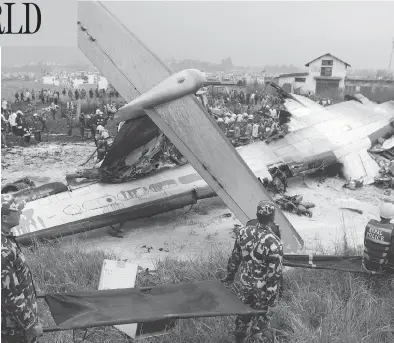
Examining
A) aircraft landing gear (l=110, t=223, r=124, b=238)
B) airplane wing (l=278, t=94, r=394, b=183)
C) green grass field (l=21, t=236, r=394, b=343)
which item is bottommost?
aircraft landing gear (l=110, t=223, r=124, b=238)

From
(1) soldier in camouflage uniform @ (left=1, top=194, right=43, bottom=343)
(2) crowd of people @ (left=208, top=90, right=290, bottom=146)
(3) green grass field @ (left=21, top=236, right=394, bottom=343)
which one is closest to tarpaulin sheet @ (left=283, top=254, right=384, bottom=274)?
(3) green grass field @ (left=21, top=236, right=394, bottom=343)

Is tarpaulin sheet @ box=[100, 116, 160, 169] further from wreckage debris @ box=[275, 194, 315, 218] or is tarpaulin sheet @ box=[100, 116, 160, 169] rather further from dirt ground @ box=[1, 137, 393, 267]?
wreckage debris @ box=[275, 194, 315, 218]

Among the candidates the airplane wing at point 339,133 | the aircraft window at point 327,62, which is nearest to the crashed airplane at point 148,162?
the airplane wing at point 339,133

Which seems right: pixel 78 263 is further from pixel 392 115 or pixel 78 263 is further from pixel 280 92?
pixel 392 115

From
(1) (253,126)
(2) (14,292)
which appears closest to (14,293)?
(2) (14,292)

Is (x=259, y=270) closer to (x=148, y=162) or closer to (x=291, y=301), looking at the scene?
(x=291, y=301)

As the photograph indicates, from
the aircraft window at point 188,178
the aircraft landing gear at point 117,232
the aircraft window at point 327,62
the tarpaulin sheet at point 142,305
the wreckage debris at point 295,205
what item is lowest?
the aircraft landing gear at point 117,232

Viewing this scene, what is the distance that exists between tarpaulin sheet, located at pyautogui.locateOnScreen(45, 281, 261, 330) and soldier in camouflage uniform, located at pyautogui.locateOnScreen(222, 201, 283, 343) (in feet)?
0.69

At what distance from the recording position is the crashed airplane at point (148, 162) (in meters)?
7.28

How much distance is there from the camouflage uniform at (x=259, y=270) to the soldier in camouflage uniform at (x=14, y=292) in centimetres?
228

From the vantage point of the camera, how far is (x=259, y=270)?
15.5 feet

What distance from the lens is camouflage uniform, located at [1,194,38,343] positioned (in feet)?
12.2

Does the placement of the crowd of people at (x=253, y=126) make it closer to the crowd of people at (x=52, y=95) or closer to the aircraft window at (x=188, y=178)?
the aircraft window at (x=188, y=178)

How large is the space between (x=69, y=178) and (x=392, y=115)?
13.6 m
